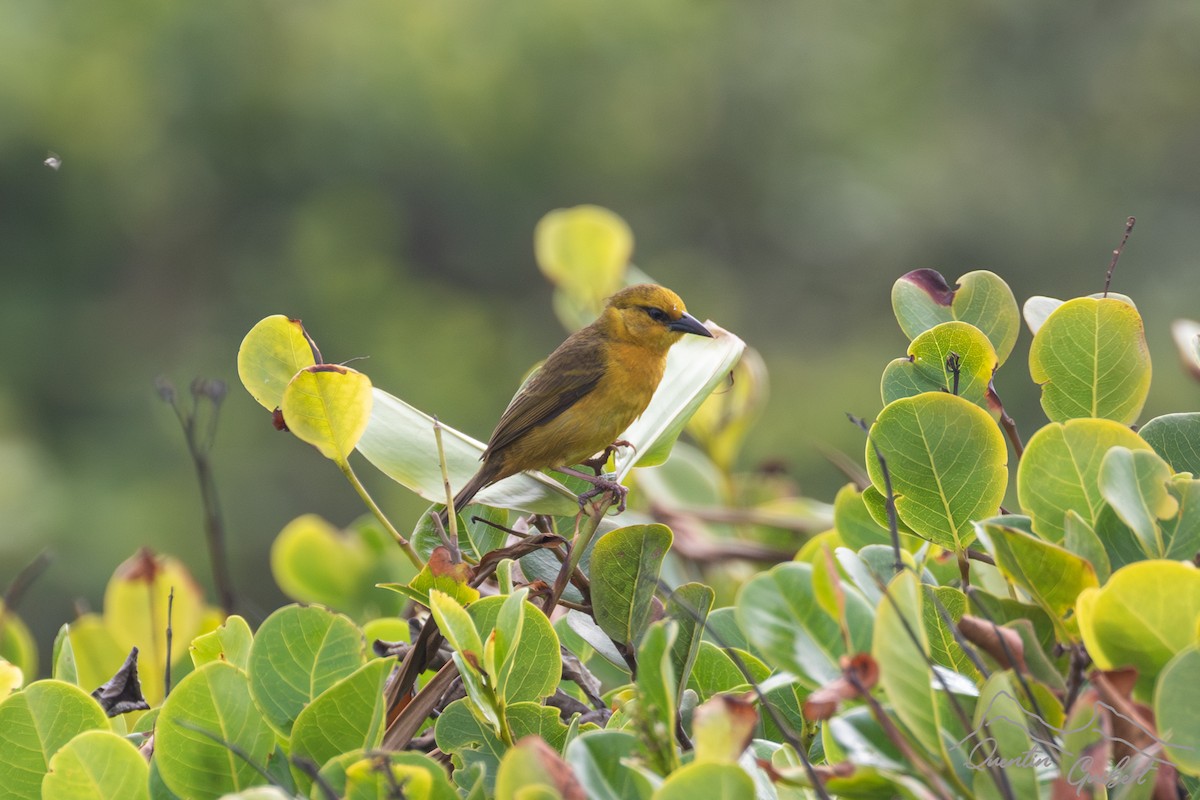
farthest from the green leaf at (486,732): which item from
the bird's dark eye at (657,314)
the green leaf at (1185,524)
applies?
the bird's dark eye at (657,314)

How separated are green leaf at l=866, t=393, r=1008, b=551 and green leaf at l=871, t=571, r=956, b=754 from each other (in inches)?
11.2

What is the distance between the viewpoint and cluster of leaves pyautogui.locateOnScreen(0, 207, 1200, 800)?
2.99ft

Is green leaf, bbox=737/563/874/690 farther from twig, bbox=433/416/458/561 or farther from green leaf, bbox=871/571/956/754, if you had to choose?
twig, bbox=433/416/458/561

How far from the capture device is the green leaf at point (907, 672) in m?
0.90

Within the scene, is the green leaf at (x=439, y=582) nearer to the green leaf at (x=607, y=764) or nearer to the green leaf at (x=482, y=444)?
the green leaf at (x=482, y=444)

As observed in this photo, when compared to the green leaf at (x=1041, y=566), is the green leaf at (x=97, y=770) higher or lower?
lower

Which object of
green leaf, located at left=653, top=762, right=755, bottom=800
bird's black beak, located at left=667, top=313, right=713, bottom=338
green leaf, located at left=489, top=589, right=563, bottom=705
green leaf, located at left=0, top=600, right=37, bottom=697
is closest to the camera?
green leaf, located at left=653, top=762, right=755, bottom=800

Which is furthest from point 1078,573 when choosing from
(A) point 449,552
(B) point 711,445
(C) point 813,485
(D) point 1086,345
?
(C) point 813,485

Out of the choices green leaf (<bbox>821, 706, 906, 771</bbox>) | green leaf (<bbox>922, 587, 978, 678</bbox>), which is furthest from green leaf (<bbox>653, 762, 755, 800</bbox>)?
green leaf (<bbox>922, 587, 978, 678</bbox>)

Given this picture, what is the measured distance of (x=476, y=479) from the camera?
5.27 ft

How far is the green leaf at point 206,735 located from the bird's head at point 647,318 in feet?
6.83

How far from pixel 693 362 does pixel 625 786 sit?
77 cm

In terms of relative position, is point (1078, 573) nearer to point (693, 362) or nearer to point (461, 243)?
point (693, 362)

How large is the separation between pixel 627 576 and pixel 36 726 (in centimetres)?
58
